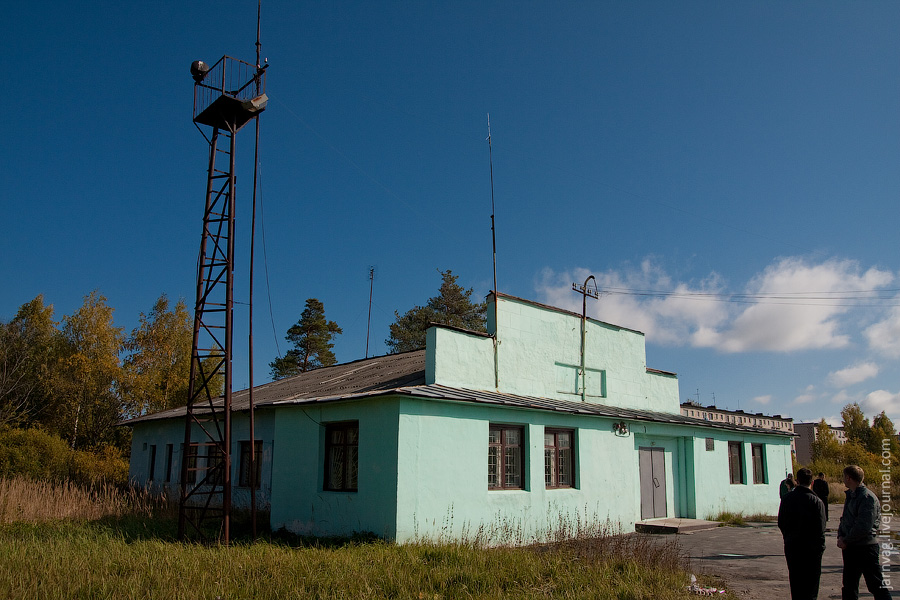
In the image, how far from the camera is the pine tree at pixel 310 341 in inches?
1884

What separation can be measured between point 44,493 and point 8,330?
24.1 meters

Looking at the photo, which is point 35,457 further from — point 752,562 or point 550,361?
point 752,562

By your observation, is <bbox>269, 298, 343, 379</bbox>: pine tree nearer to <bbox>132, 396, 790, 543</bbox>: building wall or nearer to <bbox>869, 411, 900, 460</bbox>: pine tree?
<bbox>132, 396, 790, 543</bbox>: building wall

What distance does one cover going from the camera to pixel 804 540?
677 centimetres

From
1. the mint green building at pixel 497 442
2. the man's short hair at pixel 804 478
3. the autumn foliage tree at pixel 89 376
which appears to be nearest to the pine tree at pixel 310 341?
the autumn foliage tree at pixel 89 376

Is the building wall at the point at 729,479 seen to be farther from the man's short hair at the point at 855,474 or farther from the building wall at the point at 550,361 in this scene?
the man's short hair at the point at 855,474

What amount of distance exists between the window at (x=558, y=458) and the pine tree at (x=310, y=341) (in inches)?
1391

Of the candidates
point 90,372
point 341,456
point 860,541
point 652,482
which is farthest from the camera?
point 90,372

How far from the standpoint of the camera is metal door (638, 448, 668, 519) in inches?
680

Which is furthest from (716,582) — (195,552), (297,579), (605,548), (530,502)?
(195,552)

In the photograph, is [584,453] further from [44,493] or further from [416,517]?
[44,493]

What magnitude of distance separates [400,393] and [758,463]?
51.1ft

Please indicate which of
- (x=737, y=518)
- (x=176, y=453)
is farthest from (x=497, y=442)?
(x=176, y=453)

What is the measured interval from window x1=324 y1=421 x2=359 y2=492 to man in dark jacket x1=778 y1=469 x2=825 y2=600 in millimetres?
8134
